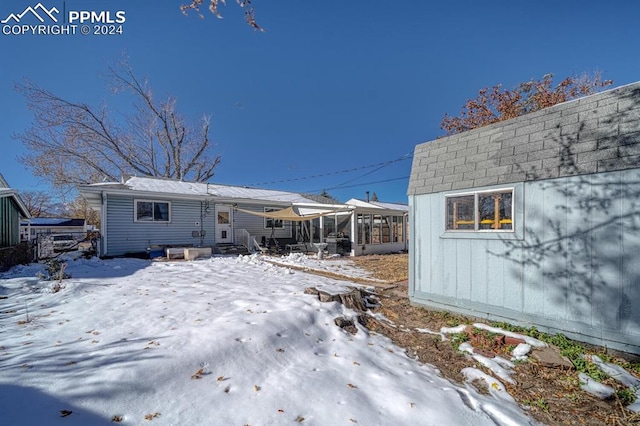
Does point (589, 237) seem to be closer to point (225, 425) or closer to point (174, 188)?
point (225, 425)

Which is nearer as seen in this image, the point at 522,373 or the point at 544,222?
the point at 522,373

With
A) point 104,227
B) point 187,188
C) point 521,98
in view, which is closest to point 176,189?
point 187,188

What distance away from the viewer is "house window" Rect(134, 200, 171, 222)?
11.3m

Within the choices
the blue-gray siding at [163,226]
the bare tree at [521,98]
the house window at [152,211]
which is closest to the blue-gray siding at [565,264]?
the blue-gray siding at [163,226]

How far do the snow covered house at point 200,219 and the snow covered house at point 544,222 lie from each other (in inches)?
324

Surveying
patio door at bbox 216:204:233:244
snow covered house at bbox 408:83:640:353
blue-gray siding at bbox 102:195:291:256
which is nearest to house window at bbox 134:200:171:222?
blue-gray siding at bbox 102:195:291:256

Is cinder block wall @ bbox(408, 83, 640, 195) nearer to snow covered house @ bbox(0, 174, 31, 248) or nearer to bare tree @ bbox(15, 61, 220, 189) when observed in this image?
snow covered house @ bbox(0, 174, 31, 248)

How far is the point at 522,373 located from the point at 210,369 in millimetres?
3491

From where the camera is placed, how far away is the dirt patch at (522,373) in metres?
2.49

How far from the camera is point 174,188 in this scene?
13.2 m

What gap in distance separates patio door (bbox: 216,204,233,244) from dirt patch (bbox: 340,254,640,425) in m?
10.3

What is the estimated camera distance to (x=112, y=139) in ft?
65.5

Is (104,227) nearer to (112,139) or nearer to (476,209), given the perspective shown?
(476,209)

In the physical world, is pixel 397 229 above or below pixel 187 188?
below
